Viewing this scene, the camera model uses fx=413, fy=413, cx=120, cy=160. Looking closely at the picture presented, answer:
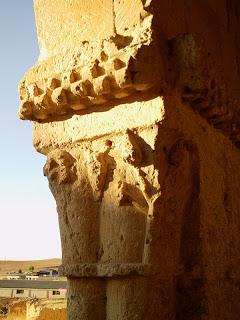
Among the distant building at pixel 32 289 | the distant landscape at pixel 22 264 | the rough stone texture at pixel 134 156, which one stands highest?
the rough stone texture at pixel 134 156

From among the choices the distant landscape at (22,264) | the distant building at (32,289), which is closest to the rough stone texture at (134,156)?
the distant building at (32,289)

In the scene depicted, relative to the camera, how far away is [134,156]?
1785mm

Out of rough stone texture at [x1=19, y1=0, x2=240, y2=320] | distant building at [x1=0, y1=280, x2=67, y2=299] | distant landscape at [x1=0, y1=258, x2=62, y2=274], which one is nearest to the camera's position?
rough stone texture at [x1=19, y1=0, x2=240, y2=320]

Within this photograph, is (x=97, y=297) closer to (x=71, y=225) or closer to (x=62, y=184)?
(x=71, y=225)

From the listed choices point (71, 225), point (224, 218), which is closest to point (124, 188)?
point (71, 225)

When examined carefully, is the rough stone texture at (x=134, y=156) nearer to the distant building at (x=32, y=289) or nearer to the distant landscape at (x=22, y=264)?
the distant building at (x=32, y=289)

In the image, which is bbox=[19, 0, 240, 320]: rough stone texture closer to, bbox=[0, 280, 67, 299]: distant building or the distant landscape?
bbox=[0, 280, 67, 299]: distant building

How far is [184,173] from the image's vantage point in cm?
189

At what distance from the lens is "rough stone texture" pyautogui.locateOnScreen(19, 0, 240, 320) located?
177cm

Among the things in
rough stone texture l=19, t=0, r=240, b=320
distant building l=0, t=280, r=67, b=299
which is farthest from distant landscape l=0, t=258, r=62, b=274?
rough stone texture l=19, t=0, r=240, b=320

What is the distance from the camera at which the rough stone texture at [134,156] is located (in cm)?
177

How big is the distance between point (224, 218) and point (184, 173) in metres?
0.49

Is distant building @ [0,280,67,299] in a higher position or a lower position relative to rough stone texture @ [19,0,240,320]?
lower

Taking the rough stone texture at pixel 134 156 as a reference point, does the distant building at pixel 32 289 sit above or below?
below
